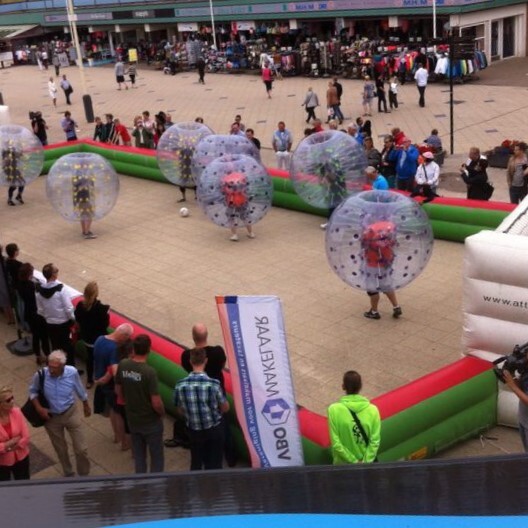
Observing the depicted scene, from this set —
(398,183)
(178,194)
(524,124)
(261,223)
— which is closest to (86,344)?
(261,223)

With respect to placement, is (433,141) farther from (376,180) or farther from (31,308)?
(31,308)

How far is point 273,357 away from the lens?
5.75 metres

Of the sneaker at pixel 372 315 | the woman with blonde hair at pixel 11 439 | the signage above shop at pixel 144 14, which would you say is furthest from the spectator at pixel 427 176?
the signage above shop at pixel 144 14

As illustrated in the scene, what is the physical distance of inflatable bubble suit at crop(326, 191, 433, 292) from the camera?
8.37 metres

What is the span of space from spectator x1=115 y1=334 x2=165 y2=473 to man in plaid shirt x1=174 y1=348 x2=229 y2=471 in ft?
0.76

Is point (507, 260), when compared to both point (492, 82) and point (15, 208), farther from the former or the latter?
point (492, 82)

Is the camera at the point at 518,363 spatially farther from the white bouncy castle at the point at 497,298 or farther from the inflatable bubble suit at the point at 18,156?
the inflatable bubble suit at the point at 18,156

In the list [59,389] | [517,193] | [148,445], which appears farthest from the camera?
[517,193]

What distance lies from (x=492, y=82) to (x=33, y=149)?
Answer: 17.7 metres

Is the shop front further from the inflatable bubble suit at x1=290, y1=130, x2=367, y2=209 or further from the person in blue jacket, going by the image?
the inflatable bubble suit at x1=290, y1=130, x2=367, y2=209

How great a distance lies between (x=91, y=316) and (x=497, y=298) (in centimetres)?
403

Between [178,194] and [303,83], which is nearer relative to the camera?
[178,194]

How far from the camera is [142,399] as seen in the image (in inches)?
246

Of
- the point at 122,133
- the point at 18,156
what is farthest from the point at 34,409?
the point at 122,133
